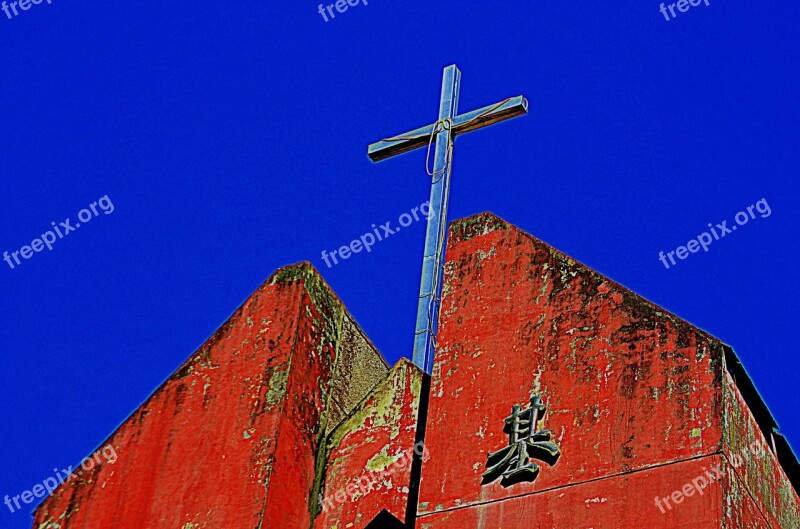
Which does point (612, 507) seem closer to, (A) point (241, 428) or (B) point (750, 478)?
(B) point (750, 478)

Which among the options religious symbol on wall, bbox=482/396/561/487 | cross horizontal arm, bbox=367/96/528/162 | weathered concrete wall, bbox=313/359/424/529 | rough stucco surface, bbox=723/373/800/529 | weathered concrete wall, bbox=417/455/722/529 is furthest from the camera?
cross horizontal arm, bbox=367/96/528/162

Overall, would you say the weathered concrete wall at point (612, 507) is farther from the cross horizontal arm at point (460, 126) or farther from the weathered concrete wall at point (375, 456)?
the cross horizontal arm at point (460, 126)

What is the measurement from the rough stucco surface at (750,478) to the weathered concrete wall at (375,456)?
2304 mm

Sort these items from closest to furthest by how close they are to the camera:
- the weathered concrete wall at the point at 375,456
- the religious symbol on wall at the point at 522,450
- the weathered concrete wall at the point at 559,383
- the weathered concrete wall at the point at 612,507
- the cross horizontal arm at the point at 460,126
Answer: the weathered concrete wall at the point at 612,507
the weathered concrete wall at the point at 559,383
the religious symbol on wall at the point at 522,450
the weathered concrete wall at the point at 375,456
the cross horizontal arm at the point at 460,126

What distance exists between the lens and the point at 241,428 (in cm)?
1109

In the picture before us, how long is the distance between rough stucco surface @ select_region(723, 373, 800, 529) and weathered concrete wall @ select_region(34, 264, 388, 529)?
313 cm

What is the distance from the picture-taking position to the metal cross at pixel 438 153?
39.2ft

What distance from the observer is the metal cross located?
1195cm

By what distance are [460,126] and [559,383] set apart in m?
3.77
